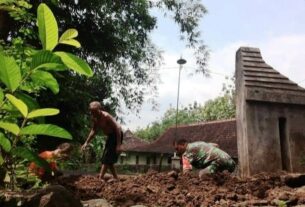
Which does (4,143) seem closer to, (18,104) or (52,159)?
(18,104)

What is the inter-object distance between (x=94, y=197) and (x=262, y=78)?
4640 mm

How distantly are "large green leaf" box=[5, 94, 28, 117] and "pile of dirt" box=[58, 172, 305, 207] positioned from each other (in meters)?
4.19

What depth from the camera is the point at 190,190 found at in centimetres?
581

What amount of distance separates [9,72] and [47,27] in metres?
0.14

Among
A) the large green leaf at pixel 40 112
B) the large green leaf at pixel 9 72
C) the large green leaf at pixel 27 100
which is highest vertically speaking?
the large green leaf at pixel 9 72

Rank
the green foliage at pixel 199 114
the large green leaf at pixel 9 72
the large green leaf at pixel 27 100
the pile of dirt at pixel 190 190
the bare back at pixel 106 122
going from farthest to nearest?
1. the green foliage at pixel 199 114
2. the bare back at pixel 106 122
3. the pile of dirt at pixel 190 190
4. the large green leaf at pixel 27 100
5. the large green leaf at pixel 9 72

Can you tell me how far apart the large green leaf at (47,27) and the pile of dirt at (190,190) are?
4226mm

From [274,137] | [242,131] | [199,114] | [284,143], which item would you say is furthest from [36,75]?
[199,114]

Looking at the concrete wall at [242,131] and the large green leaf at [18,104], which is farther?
the concrete wall at [242,131]

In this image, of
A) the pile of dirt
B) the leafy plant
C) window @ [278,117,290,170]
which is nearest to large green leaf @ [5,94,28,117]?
the leafy plant

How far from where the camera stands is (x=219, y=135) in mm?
28047

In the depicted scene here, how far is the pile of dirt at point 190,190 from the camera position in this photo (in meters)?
5.04

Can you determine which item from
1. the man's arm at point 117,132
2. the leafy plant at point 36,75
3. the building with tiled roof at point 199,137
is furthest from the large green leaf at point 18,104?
the building with tiled roof at point 199,137

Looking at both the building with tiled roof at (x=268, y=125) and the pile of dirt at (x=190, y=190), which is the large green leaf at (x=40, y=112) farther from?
the building with tiled roof at (x=268, y=125)
